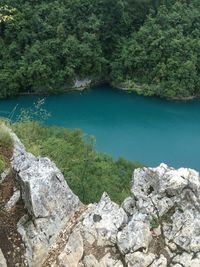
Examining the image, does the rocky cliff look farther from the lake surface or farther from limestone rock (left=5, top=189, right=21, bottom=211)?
the lake surface

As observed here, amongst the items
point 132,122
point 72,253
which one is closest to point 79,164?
point 72,253

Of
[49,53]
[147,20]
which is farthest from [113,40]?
[49,53]

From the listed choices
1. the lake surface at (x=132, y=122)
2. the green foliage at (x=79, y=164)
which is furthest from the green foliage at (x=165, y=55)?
the green foliage at (x=79, y=164)

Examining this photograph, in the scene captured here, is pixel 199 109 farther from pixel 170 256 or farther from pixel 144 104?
pixel 170 256

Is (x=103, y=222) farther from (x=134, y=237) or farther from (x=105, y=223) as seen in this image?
(x=134, y=237)

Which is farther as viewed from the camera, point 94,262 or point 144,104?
point 144,104

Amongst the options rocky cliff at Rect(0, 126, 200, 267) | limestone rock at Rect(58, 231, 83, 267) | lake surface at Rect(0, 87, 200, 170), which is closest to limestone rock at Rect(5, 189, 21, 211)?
rocky cliff at Rect(0, 126, 200, 267)
